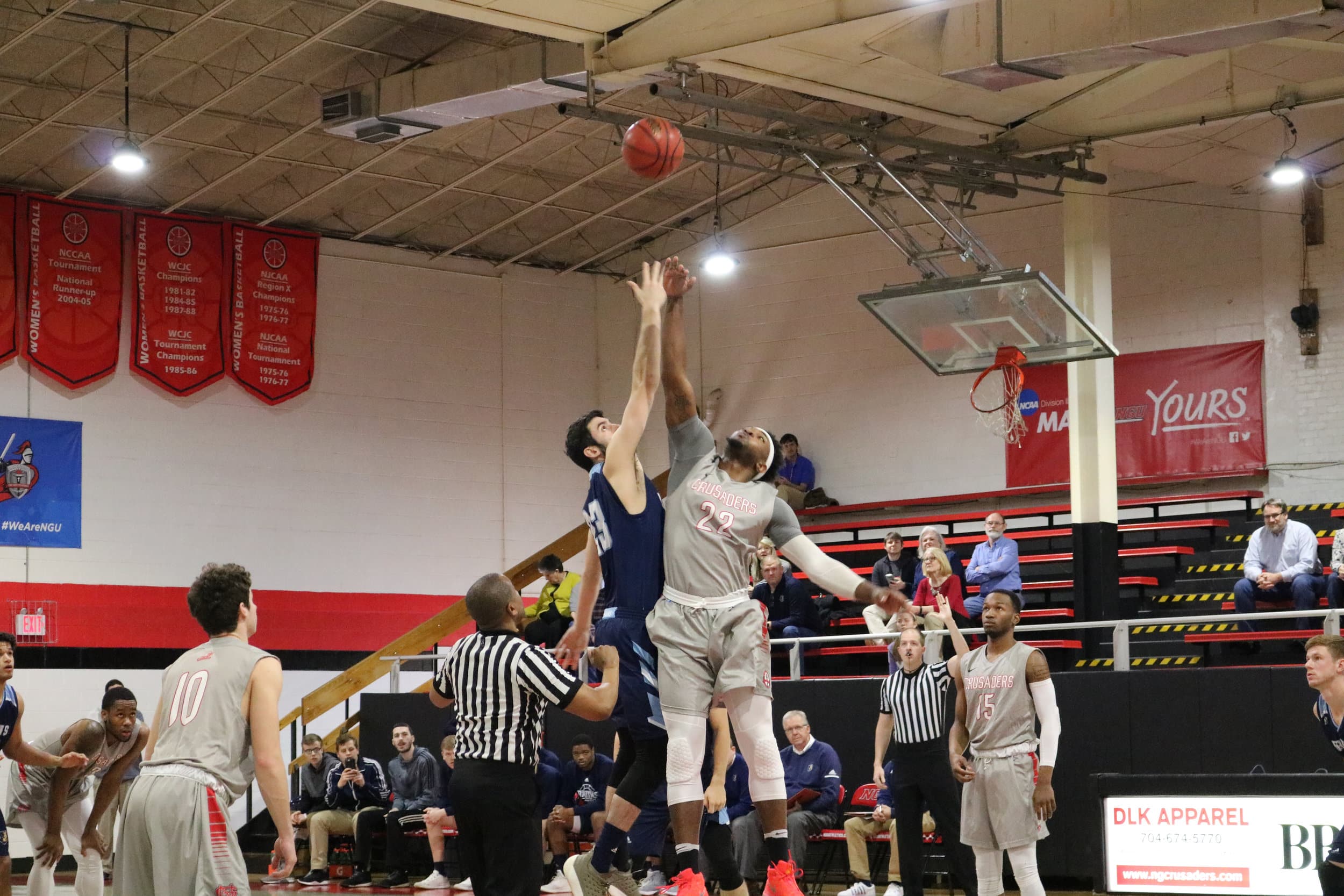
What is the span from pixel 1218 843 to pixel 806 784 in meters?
3.87

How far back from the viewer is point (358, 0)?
16312 mm

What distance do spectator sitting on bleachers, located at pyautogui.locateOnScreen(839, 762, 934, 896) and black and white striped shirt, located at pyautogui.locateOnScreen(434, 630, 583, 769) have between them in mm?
6876

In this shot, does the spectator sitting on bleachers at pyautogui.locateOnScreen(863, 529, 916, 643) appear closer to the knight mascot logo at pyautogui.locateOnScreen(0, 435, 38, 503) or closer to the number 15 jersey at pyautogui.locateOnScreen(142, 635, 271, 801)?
the number 15 jersey at pyautogui.locateOnScreen(142, 635, 271, 801)

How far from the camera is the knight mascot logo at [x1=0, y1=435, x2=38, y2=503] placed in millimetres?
18359

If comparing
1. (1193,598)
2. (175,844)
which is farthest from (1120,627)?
(175,844)

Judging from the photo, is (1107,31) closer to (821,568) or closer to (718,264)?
(821,568)

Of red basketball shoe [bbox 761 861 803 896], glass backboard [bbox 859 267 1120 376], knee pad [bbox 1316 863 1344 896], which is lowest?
knee pad [bbox 1316 863 1344 896]

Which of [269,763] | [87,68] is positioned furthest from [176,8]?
[269,763]

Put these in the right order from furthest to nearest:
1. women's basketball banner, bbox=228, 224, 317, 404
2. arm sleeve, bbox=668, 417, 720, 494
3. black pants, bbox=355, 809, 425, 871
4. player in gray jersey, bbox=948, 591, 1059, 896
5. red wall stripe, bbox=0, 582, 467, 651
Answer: women's basketball banner, bbox=228, 224, 317, 404, red wall stripe, bbox=0, 582, 467, 651, black pants, bbox=355, 809, 425, 871, player in gray jersey, bbox=948, 591, 1059, 896, arm sleeve, bbox=668, 417, 720, 494

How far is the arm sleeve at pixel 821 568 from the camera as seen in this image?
6.02m

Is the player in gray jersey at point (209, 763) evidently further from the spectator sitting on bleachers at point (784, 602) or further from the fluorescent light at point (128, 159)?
the fluorescent light at point (128, 159)

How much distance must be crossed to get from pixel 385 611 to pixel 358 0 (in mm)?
8484

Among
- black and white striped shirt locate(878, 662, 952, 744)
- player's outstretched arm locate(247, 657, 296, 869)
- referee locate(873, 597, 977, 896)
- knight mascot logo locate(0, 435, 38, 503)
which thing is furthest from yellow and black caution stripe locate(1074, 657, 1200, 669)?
knight mascot logo locate(0, 435, 38, 503)

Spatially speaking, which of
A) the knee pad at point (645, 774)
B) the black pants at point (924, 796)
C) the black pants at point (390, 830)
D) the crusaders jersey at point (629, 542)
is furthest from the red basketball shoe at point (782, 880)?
the black pants at point (390, 830)
